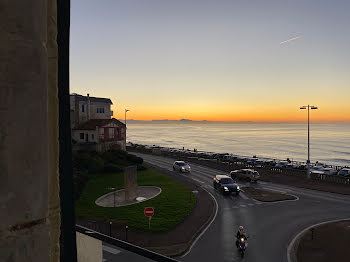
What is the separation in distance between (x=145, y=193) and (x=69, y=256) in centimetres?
2658

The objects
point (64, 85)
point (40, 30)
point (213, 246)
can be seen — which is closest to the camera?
point (40, 30)

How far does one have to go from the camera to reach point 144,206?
78.9 feet

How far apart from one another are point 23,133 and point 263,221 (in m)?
22.2

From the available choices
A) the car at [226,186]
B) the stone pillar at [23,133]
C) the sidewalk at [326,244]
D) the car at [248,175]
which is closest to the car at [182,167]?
the car at [248,175]

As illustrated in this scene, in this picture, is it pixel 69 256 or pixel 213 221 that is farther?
pixel 213 221

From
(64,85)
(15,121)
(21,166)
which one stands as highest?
(64,85)

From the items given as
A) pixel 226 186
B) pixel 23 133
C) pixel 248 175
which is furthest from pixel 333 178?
pixel 23 133

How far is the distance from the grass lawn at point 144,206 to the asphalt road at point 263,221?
9.77 feet

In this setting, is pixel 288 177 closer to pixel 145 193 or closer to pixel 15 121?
pixel 145 193

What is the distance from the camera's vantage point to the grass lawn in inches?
800

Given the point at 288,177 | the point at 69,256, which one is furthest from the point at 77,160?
the point at 69,256

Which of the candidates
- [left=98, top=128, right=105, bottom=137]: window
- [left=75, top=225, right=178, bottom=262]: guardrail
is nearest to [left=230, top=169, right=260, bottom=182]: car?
[left=98, top=128, right=105, bottom=137]: window

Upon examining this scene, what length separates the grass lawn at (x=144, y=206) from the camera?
20.3 metres

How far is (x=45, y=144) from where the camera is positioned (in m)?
1.65
